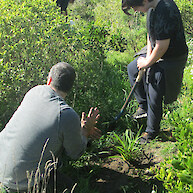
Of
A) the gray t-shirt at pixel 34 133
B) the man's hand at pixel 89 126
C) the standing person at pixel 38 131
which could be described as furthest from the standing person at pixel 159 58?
the gray t-shirt at pixel 34 133

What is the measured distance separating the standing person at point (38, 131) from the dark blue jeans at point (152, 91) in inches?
42.5

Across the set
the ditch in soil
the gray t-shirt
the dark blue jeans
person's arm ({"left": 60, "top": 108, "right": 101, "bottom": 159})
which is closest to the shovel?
the dark blue jeans

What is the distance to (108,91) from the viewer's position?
391 cm

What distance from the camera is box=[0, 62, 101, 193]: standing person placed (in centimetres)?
210

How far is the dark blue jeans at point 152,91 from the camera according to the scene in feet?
9.55

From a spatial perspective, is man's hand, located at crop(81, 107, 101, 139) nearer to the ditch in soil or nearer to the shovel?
the ditch in soil

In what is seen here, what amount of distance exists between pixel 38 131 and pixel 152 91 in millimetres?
1488

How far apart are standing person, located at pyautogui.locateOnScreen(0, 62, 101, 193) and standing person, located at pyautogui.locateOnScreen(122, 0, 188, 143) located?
986 mm

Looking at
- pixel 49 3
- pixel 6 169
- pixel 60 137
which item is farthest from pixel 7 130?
pixel 49 3

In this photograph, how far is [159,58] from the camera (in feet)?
8.96

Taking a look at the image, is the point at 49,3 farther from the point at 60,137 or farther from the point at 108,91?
the point at 60,137

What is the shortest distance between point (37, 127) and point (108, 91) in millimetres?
1954

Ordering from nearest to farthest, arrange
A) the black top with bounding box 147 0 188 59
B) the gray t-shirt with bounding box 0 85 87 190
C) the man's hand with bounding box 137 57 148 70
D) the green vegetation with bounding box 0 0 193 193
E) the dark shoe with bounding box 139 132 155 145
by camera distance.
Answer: the gray t-shirt with bounding box 0 85 87 190, the black top with bounding box 147 0 188 59, the man's hand with bounding box 137 57 148 70, the green vegetation with bounding box 0 0 193 193, the dark shoe with bounding box 139 132 155 145

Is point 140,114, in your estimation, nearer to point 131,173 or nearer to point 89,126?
point 131,173
